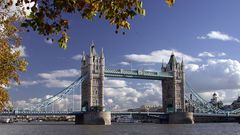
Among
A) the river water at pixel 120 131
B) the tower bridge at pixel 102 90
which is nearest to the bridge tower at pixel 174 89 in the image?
the tower bridge at pixel 102 90

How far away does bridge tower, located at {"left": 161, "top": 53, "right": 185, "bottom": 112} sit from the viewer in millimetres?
139750

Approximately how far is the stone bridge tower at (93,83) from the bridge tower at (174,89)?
1027 inches

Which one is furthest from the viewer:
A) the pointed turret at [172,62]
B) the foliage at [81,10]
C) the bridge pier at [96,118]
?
the pointed turret at [172,62]

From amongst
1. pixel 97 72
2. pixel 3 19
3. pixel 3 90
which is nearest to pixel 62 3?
pixel 3 19

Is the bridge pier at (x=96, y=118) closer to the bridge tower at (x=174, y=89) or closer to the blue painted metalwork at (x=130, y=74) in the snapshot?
the blue painted metalwork at (x=130, y=74)

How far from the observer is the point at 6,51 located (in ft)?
43.7

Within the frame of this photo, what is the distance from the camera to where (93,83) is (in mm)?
122750

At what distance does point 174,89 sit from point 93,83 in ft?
96.5

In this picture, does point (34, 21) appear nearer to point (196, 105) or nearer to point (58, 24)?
point (58, 24)

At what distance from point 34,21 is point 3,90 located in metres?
6.96

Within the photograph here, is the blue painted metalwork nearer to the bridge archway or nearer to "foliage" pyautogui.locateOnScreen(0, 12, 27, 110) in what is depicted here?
the bridge archway

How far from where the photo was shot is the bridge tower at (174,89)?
140 m

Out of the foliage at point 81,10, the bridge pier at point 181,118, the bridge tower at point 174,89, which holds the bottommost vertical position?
the bridge pier at point 181,118

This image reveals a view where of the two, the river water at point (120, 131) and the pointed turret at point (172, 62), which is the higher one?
the pointed turret at point (172, 62)
